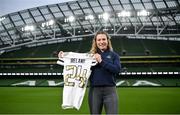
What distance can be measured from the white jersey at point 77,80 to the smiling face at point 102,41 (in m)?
0.28

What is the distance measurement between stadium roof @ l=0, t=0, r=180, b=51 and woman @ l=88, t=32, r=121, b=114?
1359 inches

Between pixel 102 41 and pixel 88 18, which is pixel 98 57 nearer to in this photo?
pixel 102 41

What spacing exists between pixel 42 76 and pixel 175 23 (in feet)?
63.0

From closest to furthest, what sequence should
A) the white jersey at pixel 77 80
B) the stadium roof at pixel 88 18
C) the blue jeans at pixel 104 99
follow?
the blue jeans at pixel 104 99 → the white jersey at pixel 77 80 → the stadium roof at pixel 88 18

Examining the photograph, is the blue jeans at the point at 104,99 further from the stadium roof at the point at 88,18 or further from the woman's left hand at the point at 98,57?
the stadium roof at the point at 88,18

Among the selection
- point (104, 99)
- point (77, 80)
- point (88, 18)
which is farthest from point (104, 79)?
point (88, 18)

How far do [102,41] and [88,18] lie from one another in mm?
38450

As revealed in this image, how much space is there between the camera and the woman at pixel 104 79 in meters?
5.03

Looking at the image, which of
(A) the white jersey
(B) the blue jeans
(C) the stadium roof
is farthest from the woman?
(C) the stadium roof

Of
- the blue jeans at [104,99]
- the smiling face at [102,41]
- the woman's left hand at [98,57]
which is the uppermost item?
the smiling face at [102,41]

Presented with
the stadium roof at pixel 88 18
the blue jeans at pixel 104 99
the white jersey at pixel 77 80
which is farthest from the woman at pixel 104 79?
the stadium roof at pixel 88 18

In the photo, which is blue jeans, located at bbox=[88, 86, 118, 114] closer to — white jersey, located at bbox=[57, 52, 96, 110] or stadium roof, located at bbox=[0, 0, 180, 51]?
white jersey, located at bbox=[57, 52, 96, 110]

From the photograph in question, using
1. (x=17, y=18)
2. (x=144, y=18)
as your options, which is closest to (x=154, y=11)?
(x=144, y=18)

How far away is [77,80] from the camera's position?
5.42m
